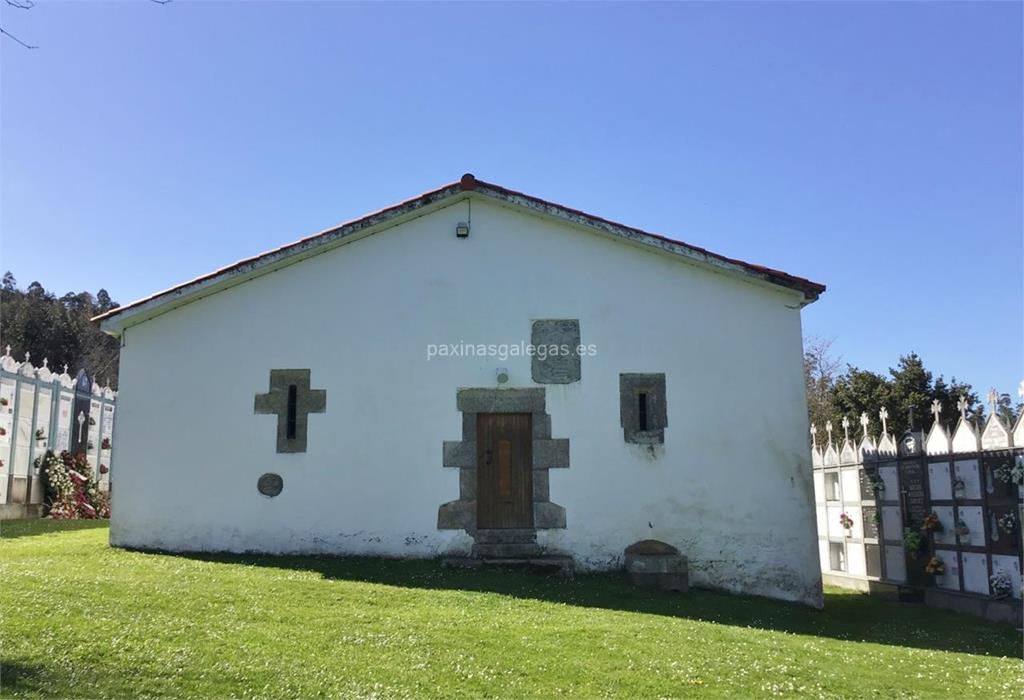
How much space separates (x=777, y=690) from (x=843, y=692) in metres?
0.60

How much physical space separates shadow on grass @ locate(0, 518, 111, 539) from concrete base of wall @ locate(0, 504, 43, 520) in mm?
259

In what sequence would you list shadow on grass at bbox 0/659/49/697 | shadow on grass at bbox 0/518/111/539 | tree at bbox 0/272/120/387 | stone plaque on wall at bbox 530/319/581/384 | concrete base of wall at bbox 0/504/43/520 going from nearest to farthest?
shadow on grass at bbox 0/659/49/697, stone plaque on wall at bbox 530/319/581/384, shadow on grass at bbox 0/518/111/539, concrete base of wall at bbox 0/504/43/520, tree at bbox 0/272/120/387

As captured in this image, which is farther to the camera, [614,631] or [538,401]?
[538,401]

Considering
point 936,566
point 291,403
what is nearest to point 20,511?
point 291,403

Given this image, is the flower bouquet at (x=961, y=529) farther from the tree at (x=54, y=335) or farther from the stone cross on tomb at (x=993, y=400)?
the tree at (x=54, y=335)

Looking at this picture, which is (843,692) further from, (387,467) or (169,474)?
(169,474)

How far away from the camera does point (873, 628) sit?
10008 millimetres

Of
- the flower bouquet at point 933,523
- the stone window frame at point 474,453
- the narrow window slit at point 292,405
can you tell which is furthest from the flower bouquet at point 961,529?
the narrow window slit at point 292,405

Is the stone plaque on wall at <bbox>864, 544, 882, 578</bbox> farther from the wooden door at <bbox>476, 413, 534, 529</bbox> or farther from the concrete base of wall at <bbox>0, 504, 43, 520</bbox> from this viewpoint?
the concrete base of wall at <bbox>0, 504, 43, 520</bbox>

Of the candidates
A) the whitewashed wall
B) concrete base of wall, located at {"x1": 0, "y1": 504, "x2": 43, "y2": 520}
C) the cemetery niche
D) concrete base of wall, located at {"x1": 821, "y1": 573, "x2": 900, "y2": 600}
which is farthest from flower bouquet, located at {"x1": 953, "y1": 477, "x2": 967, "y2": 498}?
concrete base of wall, located at {"x1": 0, "y1": 504, "x2": 43, "y2": 520}

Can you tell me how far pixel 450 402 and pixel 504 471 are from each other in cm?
129

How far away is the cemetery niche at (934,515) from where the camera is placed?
35.7ft

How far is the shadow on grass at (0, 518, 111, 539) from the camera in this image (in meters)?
13.3

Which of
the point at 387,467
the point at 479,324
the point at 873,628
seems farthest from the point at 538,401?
the point at 873,628
